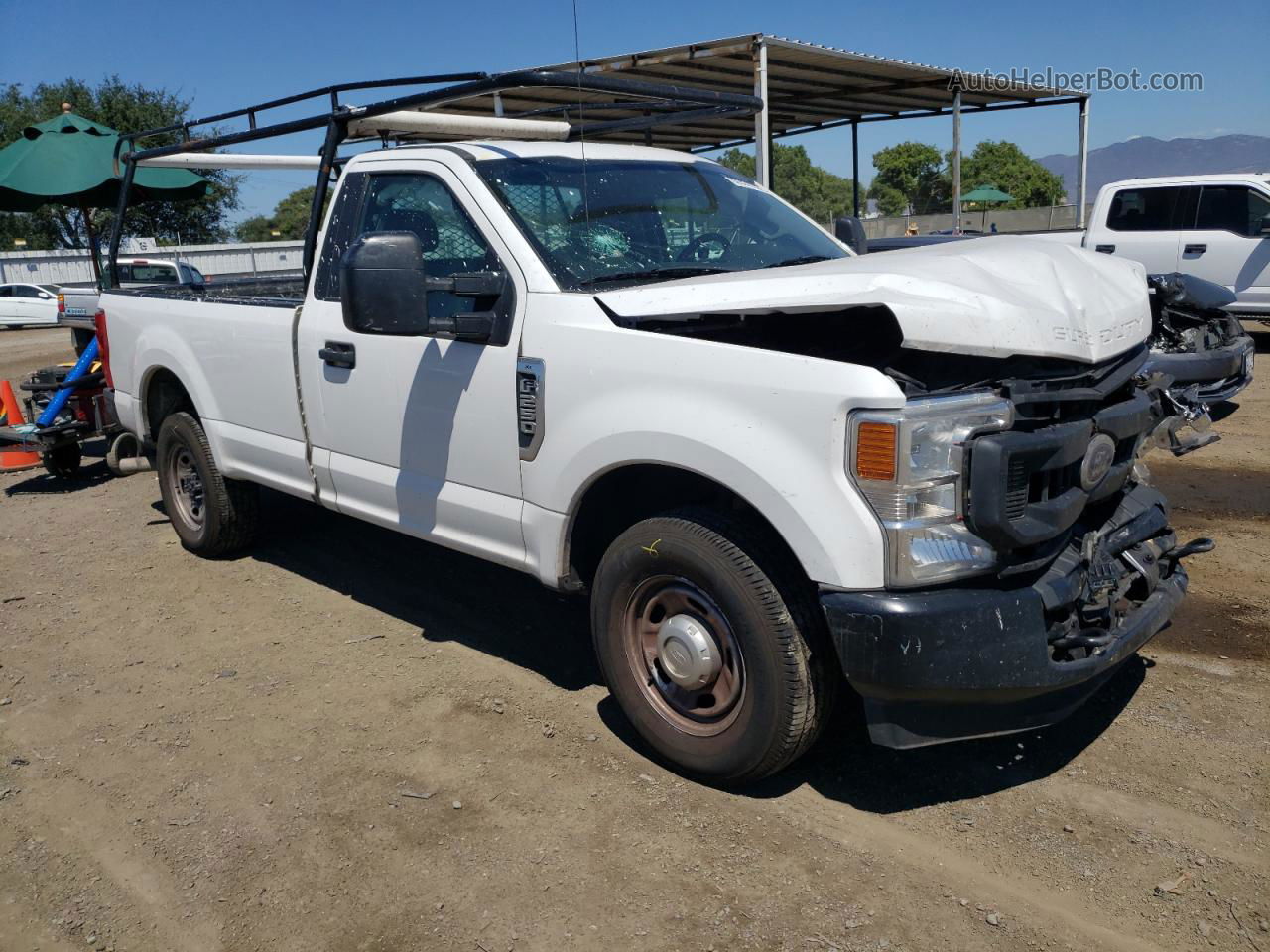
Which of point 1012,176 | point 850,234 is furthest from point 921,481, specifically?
point 1012,176

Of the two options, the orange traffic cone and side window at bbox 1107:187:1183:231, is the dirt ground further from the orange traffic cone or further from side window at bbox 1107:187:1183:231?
side window at bbox 1107:187:1183:231

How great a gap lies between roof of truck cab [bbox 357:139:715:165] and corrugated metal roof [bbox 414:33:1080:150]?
4.35 meters

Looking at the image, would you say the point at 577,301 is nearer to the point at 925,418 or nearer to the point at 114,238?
the point at 925,418

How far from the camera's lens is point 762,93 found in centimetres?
1195

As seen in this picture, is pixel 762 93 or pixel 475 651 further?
pixel 762 93

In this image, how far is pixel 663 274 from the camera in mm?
3859

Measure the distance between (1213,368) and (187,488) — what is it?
717 centimetres

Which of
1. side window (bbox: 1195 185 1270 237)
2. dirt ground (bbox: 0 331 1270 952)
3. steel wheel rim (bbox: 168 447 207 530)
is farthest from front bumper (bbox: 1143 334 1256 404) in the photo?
steel wheel rim (bbox: 168 447 207 530)

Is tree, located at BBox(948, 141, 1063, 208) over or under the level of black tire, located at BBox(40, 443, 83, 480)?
over

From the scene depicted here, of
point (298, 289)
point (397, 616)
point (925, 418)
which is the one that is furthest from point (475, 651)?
point (298, 289)

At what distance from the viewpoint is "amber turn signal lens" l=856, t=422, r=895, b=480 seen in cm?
273

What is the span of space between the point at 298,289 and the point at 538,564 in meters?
3.83

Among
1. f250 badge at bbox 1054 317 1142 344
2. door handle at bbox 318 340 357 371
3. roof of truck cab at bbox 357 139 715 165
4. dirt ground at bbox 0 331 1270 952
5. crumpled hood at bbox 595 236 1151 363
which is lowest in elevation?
dirt ground at bbox 0 331 1270 952

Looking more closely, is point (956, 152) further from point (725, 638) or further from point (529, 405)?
point (725, 638)
